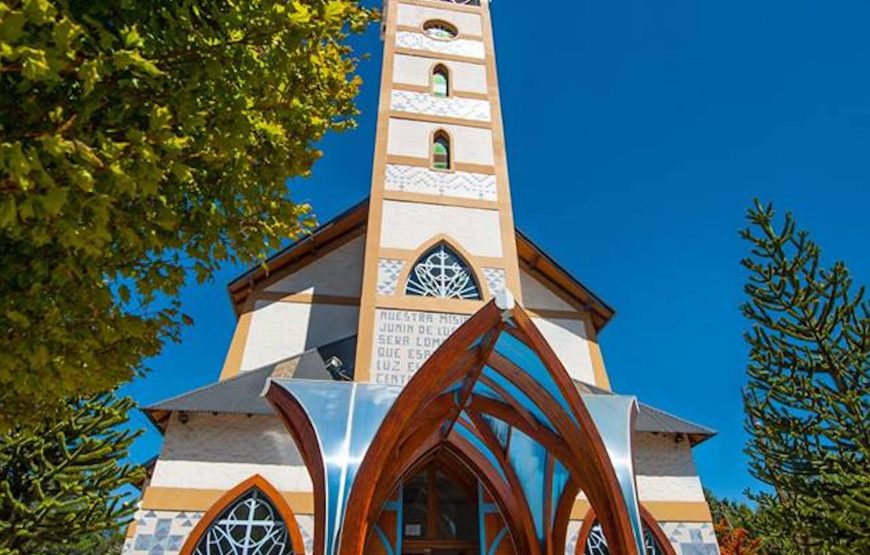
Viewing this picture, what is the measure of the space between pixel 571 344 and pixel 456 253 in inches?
166

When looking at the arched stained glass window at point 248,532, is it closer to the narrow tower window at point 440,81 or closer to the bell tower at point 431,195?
the bell tower at point 431,195

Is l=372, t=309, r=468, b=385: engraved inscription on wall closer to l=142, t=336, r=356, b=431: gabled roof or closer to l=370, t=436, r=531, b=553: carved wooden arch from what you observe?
l=142, t=336, r=356, b=431: gabled roof

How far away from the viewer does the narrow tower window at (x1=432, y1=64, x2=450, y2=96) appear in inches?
544

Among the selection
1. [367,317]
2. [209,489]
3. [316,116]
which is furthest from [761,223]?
[209,489]

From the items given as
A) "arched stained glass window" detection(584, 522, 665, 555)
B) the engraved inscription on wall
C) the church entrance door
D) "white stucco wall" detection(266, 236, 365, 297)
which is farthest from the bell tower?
"arched stained glass window" detection(584, 522, 665, 555)

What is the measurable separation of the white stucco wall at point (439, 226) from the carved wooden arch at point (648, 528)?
5337 mm

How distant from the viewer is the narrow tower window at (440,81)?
544 inches

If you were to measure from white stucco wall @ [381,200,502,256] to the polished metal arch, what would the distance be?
12.3ft

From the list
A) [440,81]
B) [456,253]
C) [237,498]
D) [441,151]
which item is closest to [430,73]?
[440,81]

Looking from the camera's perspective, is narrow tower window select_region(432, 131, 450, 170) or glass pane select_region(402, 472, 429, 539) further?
narrow tower window select_region(432, 131, 450, 170)

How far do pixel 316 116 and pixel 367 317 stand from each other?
6048mm

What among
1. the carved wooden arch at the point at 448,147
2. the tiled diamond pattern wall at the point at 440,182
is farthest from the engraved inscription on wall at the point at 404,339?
the carved wooden arch at the point at 448,147

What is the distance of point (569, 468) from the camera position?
300 inches

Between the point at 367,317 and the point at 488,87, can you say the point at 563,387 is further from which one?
the point at 488,87
